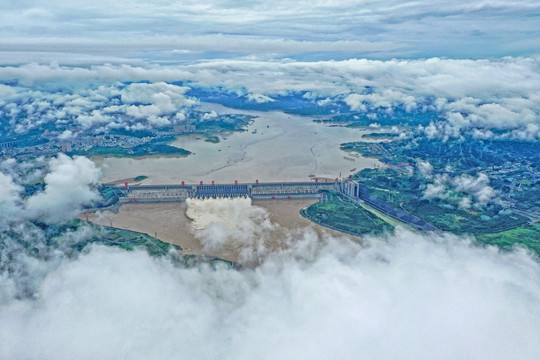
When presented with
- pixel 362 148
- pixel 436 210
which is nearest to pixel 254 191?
pixel 436 210

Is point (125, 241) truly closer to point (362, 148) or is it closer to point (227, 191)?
point (227, 191)

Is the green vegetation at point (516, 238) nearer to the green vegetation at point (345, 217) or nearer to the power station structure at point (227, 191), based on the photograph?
the green vegetation at point (345, 217)

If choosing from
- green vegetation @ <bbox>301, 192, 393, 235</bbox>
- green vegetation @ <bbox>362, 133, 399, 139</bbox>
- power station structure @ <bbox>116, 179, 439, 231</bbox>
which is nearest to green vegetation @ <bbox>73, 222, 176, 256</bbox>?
power station structure @ <bbox>116, 179, 439, 231</bbox>

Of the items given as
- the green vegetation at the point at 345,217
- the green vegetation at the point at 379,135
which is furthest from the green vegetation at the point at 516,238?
the green vegetation at the point at 379,135

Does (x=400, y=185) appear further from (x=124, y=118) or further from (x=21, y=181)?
(x=124, y=118)

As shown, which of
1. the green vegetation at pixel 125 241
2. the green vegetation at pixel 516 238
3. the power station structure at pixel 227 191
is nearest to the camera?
the green vegetation at pixel 125 241

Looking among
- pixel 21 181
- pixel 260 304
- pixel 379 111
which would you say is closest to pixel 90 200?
pixel 21 181

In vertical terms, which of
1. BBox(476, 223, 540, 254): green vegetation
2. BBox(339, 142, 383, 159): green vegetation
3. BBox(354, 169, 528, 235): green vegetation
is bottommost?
BBox(476, 223, 540, 254): green vegetation

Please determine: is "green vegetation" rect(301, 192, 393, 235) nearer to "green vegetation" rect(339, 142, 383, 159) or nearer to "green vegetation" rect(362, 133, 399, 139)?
"green vegetation" rect(339, 142, 383, 159)
